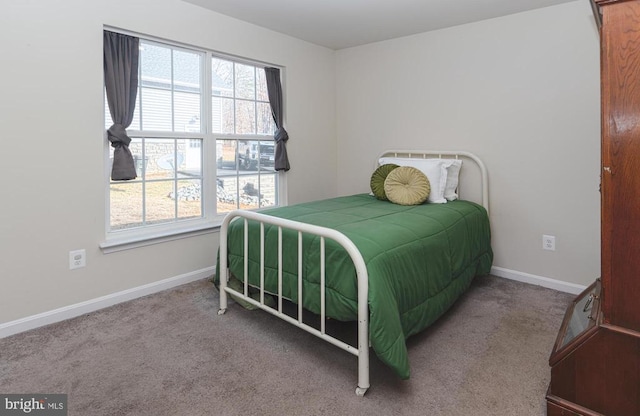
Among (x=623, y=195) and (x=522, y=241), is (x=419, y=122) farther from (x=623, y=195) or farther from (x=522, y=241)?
(x=623, y=195)

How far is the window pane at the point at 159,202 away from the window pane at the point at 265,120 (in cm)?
106

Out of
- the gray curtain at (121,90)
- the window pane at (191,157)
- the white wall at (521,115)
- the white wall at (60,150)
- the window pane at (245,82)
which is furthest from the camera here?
the window pane at (245,82)

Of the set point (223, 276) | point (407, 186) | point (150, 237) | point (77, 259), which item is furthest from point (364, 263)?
point (77, 259)

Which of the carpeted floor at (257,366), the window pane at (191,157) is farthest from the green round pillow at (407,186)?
the window pane at (191,157)

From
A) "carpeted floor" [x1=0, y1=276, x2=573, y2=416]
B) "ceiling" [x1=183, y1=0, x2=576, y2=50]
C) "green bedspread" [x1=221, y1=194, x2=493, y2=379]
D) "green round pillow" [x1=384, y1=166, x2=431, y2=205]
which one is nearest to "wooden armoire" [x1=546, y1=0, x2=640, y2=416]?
"carpeted floor" [x1=0, y1=276, x2=573, y2=416]

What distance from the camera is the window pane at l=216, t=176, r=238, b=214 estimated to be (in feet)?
11.0

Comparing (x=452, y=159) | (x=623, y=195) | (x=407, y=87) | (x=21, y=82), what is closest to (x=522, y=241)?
(x=452, y=159)

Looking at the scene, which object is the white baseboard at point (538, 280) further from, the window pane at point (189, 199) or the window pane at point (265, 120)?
the window pane at point (189, 199)

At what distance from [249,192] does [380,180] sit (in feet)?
4.08

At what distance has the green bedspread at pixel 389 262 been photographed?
5.47 feet

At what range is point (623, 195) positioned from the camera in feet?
4.22

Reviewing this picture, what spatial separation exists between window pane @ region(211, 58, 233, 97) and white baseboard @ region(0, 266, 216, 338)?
1534 mm

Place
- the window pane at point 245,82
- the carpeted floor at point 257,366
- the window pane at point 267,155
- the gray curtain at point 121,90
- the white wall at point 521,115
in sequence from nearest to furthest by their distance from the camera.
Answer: the carpeted floor at point 257,366
the gray curtain at point 121,90
the white wall at point 521,115
the window pane at point 245,82
the window pane at point 267,155

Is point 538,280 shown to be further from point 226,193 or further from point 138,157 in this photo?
point 138,157
